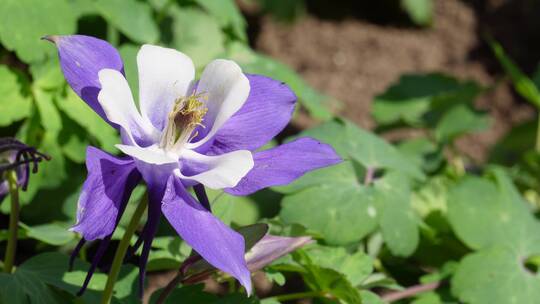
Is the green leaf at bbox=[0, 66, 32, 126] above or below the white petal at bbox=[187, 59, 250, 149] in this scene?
below

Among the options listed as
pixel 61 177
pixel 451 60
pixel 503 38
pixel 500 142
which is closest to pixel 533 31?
pixel 503 38

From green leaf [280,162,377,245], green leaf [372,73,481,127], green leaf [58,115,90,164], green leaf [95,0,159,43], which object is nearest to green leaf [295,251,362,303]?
green leaf [280,162,377,245]

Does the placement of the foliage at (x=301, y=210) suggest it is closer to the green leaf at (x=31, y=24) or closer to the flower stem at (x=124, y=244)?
the green leaf at (x=31, y=24)

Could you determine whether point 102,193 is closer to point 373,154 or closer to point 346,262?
point 346,262

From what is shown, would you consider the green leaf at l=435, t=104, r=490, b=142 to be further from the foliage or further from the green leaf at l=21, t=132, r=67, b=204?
the green leaf at l=21, t=132, r=67, b=204

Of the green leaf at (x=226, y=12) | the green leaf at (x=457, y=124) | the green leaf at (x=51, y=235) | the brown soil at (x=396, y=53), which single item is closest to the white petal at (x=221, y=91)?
the green leaf at (x=51, y=235)

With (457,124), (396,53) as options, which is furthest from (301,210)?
(396,53)
